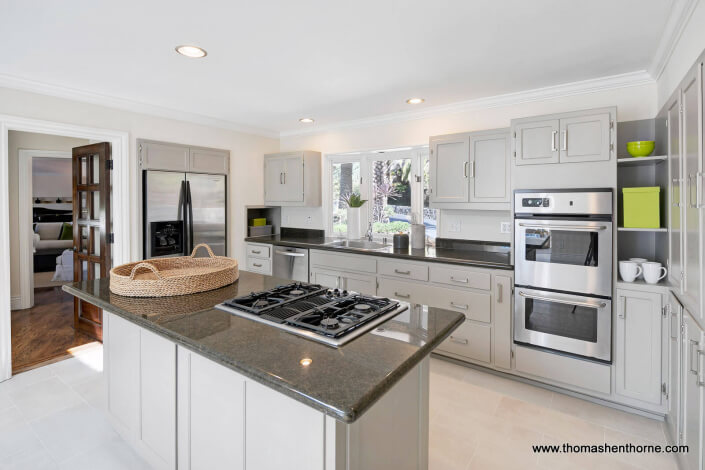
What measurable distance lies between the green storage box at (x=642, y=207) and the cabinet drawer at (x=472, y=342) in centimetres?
127

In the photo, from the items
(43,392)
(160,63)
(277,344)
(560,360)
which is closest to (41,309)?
(43,392)

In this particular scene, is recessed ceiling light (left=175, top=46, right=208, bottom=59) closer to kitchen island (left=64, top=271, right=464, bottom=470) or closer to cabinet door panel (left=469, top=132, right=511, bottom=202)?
kitchen island (left=64, top=271, right=464, bottom=470)

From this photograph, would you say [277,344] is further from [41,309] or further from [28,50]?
[41,309]

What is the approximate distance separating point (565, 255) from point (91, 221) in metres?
4.31

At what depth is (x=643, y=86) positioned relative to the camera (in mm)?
2738

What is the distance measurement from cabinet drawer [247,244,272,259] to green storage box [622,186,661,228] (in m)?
3.44

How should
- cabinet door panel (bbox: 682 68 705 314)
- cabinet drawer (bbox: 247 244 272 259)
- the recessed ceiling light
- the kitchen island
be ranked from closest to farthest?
the kitchen island, cabinet door panel (bbox: 682 68 705 314), the recessed ceiling light, cabinet drawer (bbox: 247 244 272 259)

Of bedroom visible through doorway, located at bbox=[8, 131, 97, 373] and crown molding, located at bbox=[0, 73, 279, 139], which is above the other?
crown molding, located at bbox=[0, 73, 279, 139]

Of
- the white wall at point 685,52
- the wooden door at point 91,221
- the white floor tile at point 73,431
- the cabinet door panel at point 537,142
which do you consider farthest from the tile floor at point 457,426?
the white wall at point 685,52

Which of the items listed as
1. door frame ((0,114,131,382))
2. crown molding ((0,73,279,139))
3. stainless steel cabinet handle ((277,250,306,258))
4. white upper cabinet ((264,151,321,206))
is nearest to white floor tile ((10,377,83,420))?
door frame ((0,114,131,382))

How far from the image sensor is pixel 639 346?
242cm

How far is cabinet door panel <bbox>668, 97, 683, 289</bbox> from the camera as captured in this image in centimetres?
195

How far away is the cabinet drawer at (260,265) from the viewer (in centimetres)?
436

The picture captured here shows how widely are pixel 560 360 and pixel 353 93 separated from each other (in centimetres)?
274
